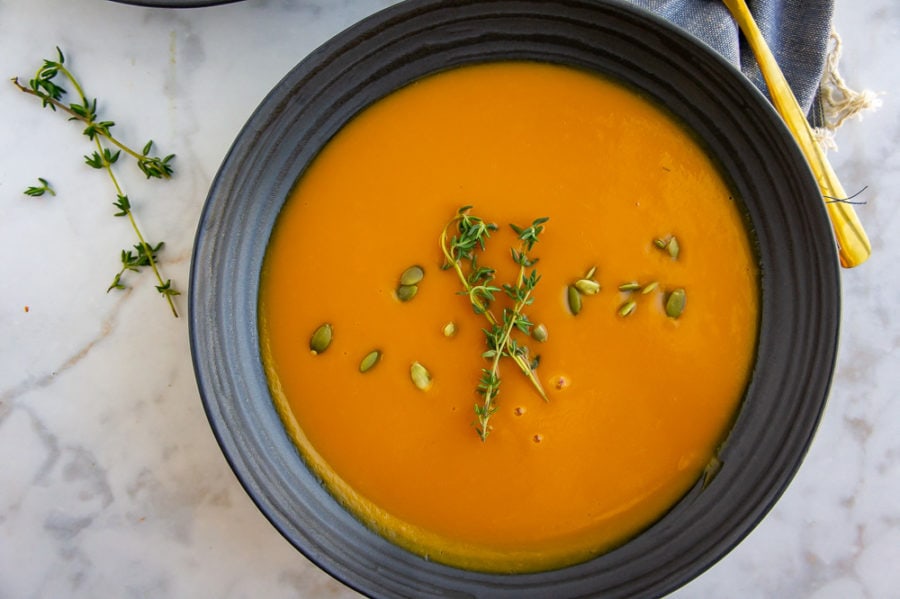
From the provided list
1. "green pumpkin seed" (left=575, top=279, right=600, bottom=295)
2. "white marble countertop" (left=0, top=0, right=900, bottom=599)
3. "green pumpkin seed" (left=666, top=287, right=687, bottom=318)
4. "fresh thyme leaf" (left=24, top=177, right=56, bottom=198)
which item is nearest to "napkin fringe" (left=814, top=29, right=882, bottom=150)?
"white marble countertop" (left=0, top=0, right=900, bottom=599)

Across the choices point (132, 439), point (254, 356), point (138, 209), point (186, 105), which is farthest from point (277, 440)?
point (186, 105)

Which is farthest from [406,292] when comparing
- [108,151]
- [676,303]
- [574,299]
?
[108,151]

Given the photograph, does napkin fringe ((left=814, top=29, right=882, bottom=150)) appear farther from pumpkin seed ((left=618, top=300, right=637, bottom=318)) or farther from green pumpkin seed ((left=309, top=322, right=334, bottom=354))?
green pumpkin seed ((left=309, top=322, right=334, bottom=354))

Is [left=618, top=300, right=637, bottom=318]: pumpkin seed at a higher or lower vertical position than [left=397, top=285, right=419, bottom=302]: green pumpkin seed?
lower

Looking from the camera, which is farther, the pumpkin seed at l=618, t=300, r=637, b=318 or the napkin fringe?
the napkin fringe

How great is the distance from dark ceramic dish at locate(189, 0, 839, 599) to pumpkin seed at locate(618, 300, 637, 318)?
222mm

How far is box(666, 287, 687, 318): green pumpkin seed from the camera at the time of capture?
1.18m

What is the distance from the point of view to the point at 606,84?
1238 millimetres

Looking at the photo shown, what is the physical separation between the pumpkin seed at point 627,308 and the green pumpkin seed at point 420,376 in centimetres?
33

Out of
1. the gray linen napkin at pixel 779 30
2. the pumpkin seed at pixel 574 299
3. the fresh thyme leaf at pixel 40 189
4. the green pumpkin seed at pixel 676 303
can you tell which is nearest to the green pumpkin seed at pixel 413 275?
the pumpkin seed at pixel 574 299

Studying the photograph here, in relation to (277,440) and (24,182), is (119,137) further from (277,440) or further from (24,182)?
(277,440)

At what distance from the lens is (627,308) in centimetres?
118

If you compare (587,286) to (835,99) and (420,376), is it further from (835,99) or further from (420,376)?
(835,99)

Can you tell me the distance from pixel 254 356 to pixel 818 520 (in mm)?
1106
